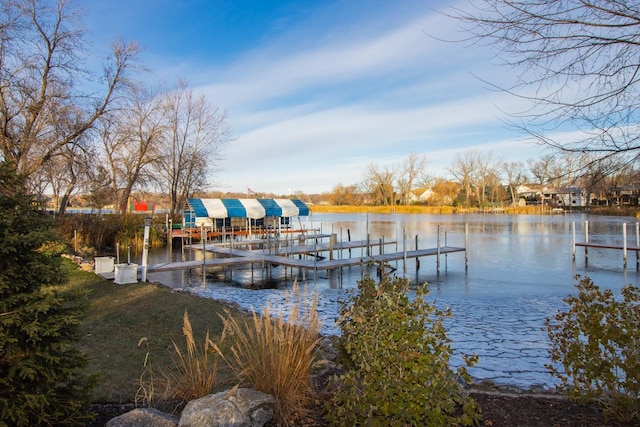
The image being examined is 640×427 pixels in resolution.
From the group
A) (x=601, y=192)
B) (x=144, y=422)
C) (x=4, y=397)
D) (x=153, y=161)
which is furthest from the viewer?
(x=153, y=161)

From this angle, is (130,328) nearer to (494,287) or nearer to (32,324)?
(32,324)

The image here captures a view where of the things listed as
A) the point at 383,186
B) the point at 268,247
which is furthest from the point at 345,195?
the point at 268,247

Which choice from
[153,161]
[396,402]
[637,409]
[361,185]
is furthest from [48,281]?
A: [361,185]

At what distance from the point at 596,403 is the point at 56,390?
4.16 meters

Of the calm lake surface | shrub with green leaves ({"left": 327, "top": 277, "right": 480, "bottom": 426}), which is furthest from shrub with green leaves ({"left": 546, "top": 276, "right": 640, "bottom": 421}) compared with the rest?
the calm lake surface

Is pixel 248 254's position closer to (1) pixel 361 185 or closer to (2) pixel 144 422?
(2) pixel 144 422

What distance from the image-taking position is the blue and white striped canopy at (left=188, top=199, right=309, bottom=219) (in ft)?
88.4

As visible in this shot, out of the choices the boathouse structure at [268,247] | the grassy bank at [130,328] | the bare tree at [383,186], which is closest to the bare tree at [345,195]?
the bare tree at [383,186]

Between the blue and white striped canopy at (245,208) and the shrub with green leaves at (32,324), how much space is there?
2383 cm

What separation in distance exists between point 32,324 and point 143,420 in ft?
3.35

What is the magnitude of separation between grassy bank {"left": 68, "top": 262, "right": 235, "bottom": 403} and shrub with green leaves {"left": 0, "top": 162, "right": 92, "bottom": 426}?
261 mm

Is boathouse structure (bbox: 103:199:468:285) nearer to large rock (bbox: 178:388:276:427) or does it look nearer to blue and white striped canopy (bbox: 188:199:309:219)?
blue and white striped canopy (bbox: 188:199:309:219)

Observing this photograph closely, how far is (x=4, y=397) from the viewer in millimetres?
2744

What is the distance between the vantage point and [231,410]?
10.7 feet
